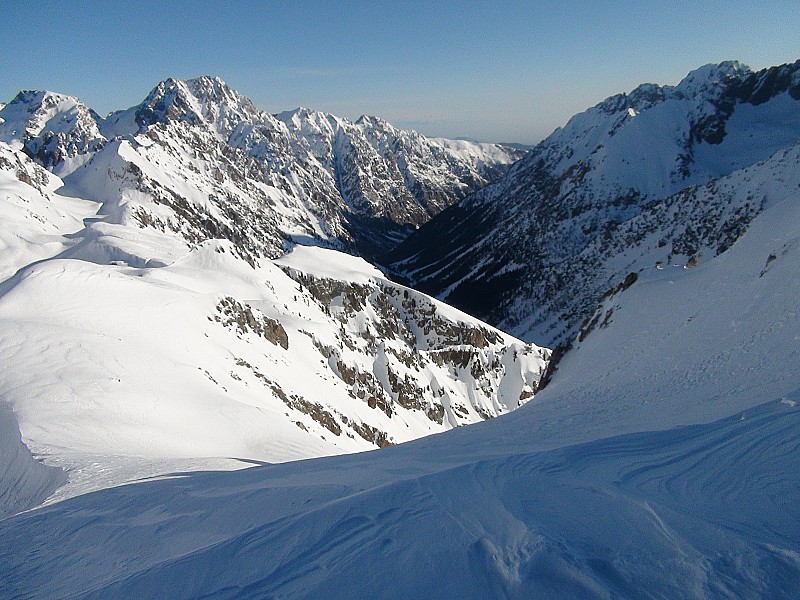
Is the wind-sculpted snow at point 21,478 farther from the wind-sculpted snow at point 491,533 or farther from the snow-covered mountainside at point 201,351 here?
the wind-sculpted snow at point 491,533

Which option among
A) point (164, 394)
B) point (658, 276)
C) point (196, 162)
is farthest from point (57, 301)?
point (196, 162)

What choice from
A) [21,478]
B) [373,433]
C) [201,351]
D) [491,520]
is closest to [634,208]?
[373,433]

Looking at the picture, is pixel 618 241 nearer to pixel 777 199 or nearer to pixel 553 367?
pixel 777 199

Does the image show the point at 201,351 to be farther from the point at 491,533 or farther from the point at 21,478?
the point at 491,533

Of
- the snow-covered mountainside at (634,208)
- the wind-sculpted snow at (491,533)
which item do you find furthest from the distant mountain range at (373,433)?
the snow-covered mountainside at (634,208)

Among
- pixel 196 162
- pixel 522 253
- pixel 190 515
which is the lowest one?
pixel 522 253

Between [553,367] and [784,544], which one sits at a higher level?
[784,544]

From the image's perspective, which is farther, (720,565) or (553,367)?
(553,367)
